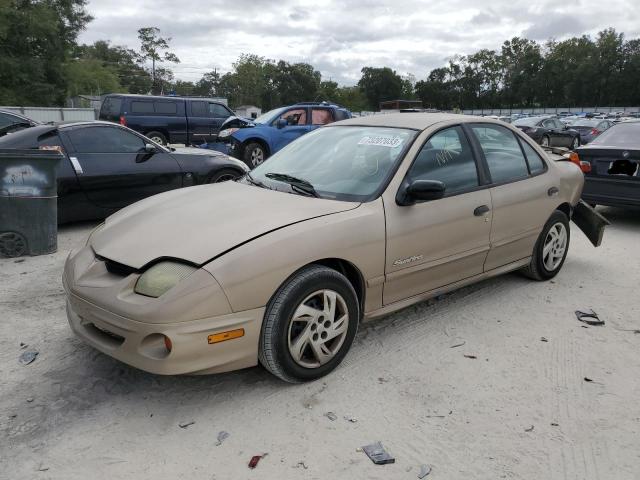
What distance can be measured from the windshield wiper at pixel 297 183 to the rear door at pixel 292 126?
363 inches

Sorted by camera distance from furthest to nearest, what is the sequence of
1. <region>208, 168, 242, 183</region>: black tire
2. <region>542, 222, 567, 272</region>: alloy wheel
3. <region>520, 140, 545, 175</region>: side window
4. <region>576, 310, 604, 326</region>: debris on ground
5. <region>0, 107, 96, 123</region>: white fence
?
<region>0, 107, 96, 123</region>: white fence < <region>208, 168, 242, 183</region>: black tire < <region>542, 222, 567, 272</region>: alloy wheel < <region>520, 140, 545, 175</region>: side window < <region>576, 310, 604, 326</region>: debris on ground

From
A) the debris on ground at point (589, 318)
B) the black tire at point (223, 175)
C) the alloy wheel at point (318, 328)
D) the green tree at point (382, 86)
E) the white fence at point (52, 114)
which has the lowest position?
the debris on ground at point (589, 318)

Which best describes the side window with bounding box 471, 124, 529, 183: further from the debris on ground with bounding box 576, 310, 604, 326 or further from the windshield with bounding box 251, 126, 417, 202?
the debris on ground with bounding box 576, 310, 604, 326

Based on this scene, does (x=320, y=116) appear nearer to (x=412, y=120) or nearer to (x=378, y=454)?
(x=412, y=120)

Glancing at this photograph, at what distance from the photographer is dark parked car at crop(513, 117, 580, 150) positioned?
1980 cm

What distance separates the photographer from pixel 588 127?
23234 millimetres

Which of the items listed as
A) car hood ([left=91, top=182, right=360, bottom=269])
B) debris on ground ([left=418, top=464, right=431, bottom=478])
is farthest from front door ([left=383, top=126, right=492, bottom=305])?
debris on ground ([left=418, top=464, right=431, bottom=478])

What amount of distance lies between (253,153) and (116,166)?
6.41 metres

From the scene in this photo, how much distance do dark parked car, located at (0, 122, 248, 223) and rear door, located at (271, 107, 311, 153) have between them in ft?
18.9

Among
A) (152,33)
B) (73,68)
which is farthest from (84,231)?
(152,33)

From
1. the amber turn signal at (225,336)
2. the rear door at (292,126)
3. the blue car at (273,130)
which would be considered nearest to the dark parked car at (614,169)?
the amber turn signal at (225,336)

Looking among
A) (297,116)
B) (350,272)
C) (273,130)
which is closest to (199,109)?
(297,116)

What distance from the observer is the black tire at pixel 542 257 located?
4.76m

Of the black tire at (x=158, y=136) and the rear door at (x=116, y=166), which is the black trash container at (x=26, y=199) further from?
the black tire at (x=158, y=136)
